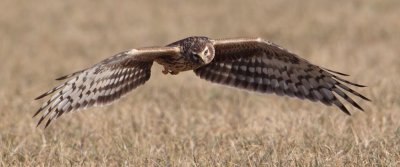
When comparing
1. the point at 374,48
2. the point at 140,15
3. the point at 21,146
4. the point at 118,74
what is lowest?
the point at 21,146

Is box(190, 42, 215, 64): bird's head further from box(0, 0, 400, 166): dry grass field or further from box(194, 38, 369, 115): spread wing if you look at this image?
box(0, 0, 400, 166): dry grass field

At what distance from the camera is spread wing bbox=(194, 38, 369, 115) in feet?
21.9

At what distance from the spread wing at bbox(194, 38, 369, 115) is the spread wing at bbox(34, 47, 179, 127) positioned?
578mm

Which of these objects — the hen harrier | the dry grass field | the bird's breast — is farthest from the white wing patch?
the dry grass field

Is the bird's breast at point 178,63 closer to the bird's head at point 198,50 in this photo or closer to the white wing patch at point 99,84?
the bird's head at point 198,50

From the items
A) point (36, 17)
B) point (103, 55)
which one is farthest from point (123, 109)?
point (36, 17)

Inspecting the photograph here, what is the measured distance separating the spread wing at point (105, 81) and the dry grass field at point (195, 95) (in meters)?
0.32

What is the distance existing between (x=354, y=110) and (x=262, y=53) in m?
1.23

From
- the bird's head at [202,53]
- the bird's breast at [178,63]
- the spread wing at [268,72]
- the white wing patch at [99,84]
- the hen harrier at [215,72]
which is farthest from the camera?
the spread wing at [268,72]

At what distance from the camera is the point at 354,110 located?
7.59 m

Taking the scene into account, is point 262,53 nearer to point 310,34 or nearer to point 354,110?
point 354,110

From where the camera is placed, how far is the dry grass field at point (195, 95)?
5.97m

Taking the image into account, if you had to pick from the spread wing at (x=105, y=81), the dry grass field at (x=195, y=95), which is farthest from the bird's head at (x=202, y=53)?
the dry grass field at (x=195, y=95)

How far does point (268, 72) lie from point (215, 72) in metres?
0.41
